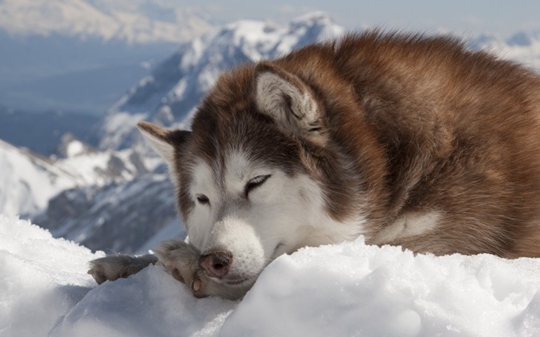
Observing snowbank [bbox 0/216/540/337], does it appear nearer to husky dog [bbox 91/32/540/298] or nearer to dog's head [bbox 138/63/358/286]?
husky dog [bbox 91/32/540/298]

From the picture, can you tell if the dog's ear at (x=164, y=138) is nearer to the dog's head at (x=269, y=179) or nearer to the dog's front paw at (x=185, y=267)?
the dog's head at (x=269, y=179)

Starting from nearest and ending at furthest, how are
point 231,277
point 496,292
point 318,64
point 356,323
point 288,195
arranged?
point 356,323
point 496,292
point 231,277
point 288,195
point 318,64

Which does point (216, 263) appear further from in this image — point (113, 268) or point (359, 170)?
point (359, 170)

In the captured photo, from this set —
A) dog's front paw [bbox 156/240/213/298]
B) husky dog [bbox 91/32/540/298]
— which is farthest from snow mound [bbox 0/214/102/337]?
dog's front paw [bbox 156/240/213/298]

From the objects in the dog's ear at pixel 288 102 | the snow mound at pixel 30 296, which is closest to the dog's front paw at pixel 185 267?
the snow mound at pixel 30 296

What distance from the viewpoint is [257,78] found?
4.78m

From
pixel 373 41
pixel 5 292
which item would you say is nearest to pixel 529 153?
pixel 373 41

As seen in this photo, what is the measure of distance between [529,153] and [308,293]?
7.38 ft

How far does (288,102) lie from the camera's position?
4.89 m

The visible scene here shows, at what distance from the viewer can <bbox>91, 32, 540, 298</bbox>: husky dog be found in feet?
15.4

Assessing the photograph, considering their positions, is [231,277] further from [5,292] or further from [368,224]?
[5,292]

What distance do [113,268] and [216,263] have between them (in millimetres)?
1115

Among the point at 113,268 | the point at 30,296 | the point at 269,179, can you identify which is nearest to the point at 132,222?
the point at 113,268

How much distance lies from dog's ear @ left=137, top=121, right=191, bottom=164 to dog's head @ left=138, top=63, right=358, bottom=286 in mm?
556
